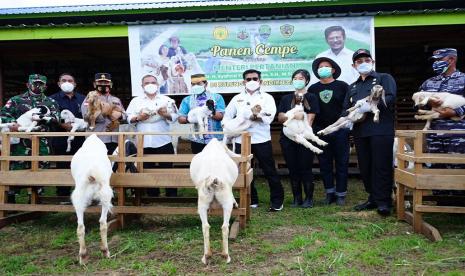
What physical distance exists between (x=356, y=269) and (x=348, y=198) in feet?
11.7

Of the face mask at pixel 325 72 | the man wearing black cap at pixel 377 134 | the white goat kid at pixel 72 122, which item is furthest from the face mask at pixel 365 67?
the white goat kid at pixel 72 122

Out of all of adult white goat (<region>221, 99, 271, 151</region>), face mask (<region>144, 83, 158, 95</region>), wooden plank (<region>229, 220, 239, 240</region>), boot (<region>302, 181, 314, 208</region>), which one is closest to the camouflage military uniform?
face mask (<region>144, 83, 158, 95</region>)

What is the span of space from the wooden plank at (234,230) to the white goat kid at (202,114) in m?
1.46

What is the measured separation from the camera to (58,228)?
598 cm

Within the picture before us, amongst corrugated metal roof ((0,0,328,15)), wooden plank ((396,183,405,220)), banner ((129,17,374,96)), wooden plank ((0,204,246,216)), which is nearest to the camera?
wooden plank ((0,204,246,216))

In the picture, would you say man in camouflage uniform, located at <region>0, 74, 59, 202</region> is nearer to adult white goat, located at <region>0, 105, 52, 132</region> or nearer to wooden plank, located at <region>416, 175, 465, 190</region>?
adult white goat, located at <region>0, 105, 52, 132</region>

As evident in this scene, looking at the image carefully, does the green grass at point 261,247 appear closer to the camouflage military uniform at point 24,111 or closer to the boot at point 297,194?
the boot at point 297,194

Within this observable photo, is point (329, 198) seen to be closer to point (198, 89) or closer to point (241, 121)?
point (241, 121)

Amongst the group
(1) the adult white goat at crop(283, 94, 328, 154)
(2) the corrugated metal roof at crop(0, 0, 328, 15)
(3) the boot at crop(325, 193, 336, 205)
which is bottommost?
(3) the boot at crop(325, 193, 336, 205)

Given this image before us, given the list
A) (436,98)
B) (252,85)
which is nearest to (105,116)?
(252,85)

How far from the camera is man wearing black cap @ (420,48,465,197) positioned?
5.59 metres

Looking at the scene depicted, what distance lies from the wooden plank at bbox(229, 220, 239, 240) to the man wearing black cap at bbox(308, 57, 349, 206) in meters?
2.09

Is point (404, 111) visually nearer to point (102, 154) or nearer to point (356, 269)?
point (356, 269)

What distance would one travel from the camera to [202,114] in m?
6.22
